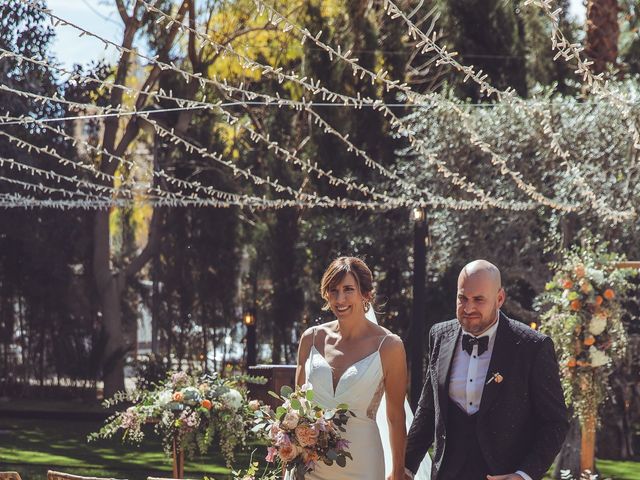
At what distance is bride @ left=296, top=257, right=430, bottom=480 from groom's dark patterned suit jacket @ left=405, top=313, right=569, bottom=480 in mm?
790

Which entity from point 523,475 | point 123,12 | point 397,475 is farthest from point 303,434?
point 123,12

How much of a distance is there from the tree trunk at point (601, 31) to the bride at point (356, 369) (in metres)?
10.3

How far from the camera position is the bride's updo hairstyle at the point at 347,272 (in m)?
4.96

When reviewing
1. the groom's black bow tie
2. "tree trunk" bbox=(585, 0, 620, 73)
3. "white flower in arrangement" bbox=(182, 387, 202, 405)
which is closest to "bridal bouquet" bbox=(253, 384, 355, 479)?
the groom's black bow tie

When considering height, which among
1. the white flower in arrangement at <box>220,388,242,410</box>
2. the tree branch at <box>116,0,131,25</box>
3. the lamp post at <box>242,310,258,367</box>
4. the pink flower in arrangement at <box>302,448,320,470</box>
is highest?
the tree branch at <box>116,0,131,25</box>

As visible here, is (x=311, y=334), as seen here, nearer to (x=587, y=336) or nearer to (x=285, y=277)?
(x=587, y=336)

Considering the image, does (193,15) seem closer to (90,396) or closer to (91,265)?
(91,265)

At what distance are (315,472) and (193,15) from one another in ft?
46.6

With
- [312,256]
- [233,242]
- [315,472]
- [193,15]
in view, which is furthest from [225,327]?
[315,472]

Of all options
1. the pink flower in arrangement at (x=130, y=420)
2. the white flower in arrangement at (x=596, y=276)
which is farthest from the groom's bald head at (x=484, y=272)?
the white flower in arrangement at (x=596, y=276)

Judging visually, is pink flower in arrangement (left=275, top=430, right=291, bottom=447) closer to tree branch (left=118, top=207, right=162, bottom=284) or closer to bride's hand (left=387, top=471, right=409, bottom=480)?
bride's hand (left=387, top=471, right=409, bottom=480)

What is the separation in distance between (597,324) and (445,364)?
5.60m

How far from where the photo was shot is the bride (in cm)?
501

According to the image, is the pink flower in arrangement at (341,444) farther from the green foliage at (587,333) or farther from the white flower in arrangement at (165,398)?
the green foliage at (587,333)
